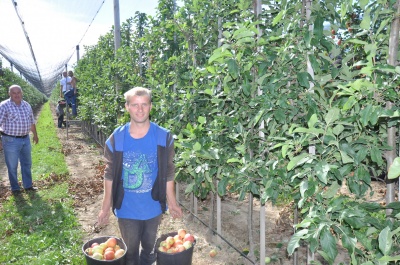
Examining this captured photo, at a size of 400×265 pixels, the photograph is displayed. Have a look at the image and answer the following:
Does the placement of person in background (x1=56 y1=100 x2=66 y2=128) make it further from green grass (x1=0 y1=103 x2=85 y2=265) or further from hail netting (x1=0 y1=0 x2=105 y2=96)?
green grass (x1=0 y1=103 x2=85 y2=265)

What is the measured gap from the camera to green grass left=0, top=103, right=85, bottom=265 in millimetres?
4008

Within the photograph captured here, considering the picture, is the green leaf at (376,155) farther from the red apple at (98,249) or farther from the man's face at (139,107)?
the red apple at (98,249)

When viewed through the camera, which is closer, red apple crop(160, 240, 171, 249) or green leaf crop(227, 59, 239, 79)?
green leaf crop(227, 59, 239, 79)

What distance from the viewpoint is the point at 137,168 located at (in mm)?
2809

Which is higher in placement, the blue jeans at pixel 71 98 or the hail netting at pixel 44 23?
the hail netting at pixel 44 23

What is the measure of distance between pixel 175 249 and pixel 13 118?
410 cm

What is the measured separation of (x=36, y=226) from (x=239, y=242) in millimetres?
2705

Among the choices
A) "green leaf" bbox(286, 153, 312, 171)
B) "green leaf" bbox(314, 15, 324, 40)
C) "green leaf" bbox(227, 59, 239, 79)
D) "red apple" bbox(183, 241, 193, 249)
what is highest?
"green leaf" bbox(314, 15, 324, 40)

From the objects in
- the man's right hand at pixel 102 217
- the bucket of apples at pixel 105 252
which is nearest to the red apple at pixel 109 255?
the bucket of apples at pixel 105 252

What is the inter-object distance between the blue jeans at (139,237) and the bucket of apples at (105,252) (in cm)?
10

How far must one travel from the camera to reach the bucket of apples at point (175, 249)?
3156 mm

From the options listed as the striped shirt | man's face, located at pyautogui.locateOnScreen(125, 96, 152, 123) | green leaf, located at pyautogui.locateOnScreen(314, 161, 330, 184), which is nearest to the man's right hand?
man's face, located at pyautogui.locateOnScreen(125, 96, 152, 123)

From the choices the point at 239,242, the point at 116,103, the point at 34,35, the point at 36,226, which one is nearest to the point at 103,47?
the point at 116,103

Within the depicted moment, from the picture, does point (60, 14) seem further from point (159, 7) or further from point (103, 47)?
point (159, 7)
